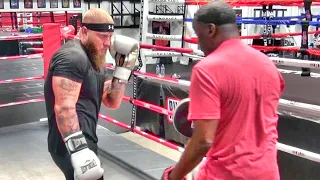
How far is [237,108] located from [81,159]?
75 centimetres

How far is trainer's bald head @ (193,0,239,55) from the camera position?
1.22m

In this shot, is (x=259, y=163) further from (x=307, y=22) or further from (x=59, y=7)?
(x=59, y=7)

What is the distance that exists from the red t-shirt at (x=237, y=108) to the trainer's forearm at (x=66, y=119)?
25.0 inches

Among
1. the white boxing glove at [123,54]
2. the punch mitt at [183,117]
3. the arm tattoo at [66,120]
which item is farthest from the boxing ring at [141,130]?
the arm tattoo at [66,120]

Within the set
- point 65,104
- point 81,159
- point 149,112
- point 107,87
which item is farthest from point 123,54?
point 149,112

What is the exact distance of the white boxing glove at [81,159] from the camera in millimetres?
1673

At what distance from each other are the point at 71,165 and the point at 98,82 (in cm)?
38

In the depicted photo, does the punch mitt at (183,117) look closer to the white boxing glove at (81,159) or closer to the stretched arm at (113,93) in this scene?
the white boxing glove at (81,159)

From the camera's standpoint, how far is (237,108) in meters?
1.20

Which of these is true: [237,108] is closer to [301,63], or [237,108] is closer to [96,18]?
[96,18]

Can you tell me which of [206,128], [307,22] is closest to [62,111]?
[206,128]

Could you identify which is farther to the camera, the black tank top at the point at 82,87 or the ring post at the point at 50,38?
the ring post at the point at 50,38

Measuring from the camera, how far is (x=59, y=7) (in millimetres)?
6750

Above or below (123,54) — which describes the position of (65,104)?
below
